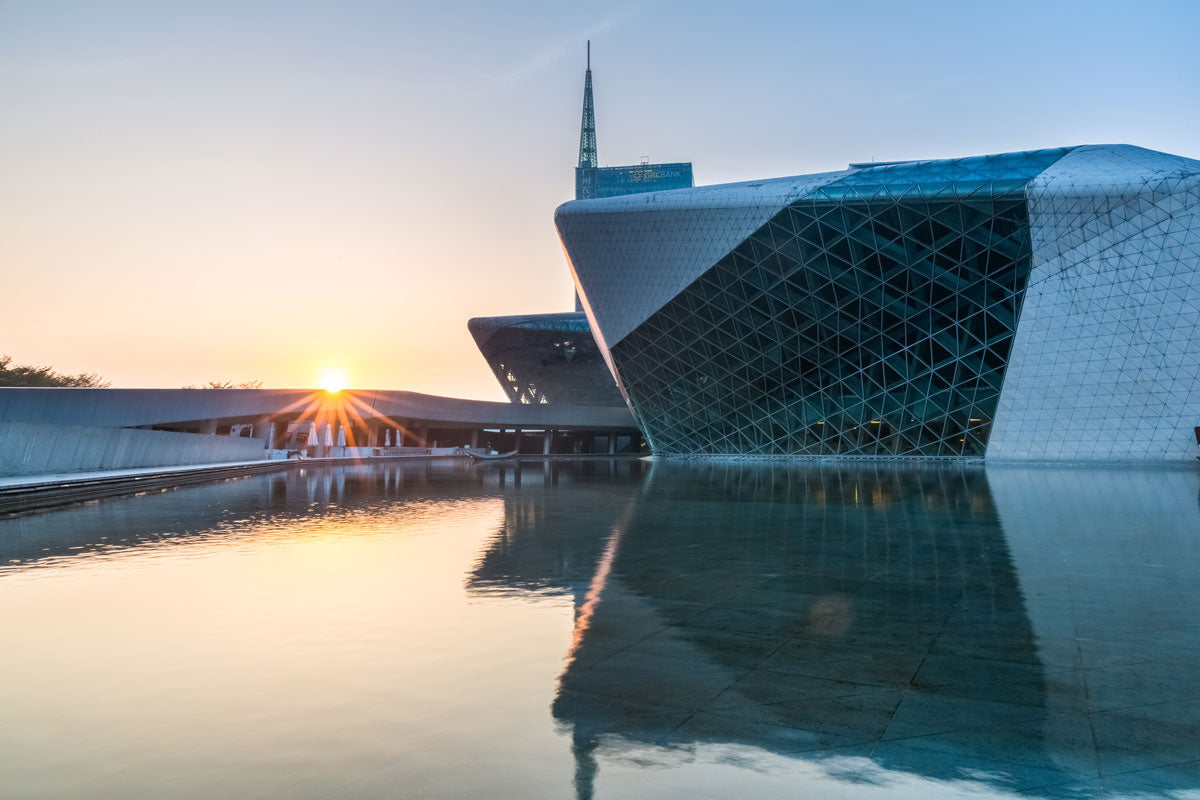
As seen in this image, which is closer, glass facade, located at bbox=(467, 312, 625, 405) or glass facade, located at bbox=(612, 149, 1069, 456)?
glass facade, located at bbox=(612, 149, 1069, 456)

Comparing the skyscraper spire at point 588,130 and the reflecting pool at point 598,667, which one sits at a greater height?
the skyscraper spire at point 588,130

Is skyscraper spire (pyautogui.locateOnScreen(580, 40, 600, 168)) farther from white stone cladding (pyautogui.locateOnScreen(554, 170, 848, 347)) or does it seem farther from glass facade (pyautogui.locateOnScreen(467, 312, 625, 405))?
white stone cladding (pyautogui.locateOnScreen(554, 170, 848, 347))

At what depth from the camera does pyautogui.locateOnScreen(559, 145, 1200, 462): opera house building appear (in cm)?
3303

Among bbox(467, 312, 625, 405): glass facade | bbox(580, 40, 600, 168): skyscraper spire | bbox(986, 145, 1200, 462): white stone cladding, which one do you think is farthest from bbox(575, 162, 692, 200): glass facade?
bbox(986, 145, 1200, 462): white stone cladding

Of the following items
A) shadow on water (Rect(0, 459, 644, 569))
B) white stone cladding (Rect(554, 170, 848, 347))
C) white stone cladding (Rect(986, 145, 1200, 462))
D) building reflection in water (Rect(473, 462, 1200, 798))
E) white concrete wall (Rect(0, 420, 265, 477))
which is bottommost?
building reflection in water (Rect(473, 462, 1200, 798))

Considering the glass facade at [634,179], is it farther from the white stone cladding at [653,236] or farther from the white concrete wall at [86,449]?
the white concrete wall at [86,449]

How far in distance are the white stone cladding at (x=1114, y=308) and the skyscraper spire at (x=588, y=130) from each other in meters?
95.2

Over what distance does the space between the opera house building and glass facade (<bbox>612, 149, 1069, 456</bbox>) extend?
9 cm

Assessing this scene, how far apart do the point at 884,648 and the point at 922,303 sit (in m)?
36.4

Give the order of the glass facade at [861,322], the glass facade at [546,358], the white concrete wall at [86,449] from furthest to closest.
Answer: the glass facade at [546,358]
the glass facade at [861,322]
the white concrete wall at [86,449]

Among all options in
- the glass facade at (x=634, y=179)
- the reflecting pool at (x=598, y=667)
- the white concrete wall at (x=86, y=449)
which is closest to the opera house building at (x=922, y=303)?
the white concrete wall at (x=86, y=449)

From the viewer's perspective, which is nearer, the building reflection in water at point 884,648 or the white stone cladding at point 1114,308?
the building reflection in water at point 884,648

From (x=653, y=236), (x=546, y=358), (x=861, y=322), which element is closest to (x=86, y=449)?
(x=653, y=236)

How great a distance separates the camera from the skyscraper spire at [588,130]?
124m
